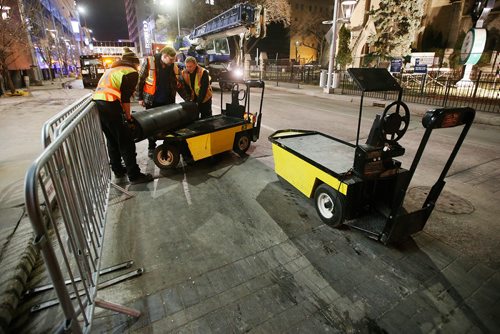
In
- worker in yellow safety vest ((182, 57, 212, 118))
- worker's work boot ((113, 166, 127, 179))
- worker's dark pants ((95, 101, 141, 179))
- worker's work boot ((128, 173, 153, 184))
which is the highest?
worker in yellow safety vest ((182, 57, 212, 118))

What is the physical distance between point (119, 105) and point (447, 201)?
194 inches

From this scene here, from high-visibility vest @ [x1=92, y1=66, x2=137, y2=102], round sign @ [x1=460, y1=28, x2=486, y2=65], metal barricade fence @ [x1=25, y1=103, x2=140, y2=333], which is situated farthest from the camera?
round sign @ [x1=460, y1=28, x2=486, y2=65]

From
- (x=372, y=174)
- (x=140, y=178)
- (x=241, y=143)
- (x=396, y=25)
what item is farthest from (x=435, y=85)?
(x=140, y=178)

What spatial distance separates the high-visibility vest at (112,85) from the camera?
3947 mm

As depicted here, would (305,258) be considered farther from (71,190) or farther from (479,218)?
(479,218)

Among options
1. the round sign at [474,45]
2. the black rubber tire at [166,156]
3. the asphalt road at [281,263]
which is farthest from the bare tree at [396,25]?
the black rubber tire at [166,156]

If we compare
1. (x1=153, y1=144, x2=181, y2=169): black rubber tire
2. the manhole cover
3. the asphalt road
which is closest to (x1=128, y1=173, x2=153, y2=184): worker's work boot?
the asphalt road

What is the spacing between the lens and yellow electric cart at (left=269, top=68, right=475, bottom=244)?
2680 millimetres

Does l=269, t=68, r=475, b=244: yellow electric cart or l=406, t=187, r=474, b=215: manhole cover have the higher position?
l=269, t=68, r=475, b=244: yellow electric cart

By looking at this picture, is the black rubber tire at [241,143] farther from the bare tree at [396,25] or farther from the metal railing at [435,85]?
the bare tree at [396,25]

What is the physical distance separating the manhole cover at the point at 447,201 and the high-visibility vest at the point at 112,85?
447 cm

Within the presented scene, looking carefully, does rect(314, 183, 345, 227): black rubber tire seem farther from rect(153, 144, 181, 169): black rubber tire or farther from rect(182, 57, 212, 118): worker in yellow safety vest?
rect(182, 57, 212, 118): worker in yellow safety vest

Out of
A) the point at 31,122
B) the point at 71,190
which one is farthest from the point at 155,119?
the point at 31,122

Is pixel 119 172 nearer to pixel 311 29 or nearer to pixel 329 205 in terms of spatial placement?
pixel 329 205
